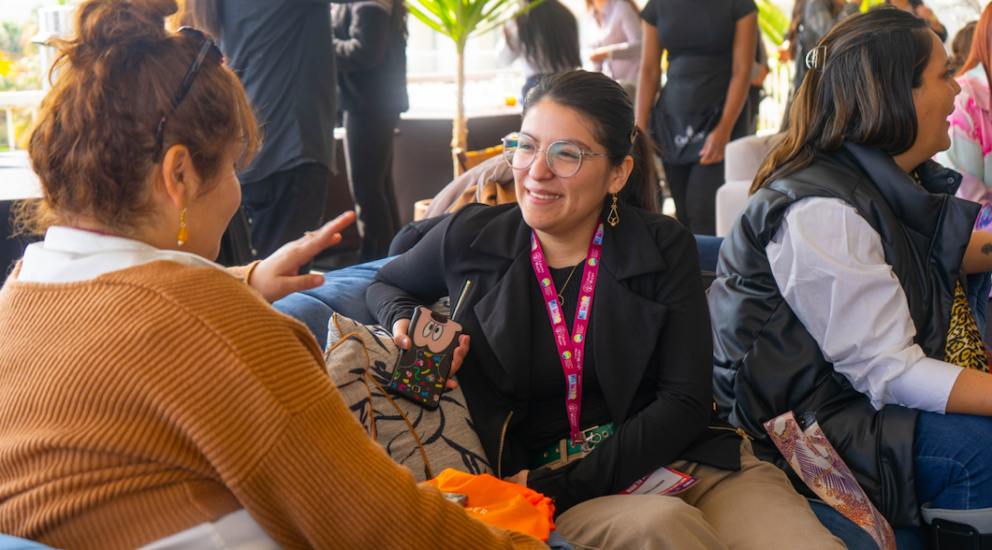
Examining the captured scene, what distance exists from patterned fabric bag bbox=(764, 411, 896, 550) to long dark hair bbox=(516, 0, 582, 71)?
10.1 feet

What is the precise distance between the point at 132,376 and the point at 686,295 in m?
1.03

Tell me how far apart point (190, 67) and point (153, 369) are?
368 mm

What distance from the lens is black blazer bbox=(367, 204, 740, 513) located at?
133 centimetres

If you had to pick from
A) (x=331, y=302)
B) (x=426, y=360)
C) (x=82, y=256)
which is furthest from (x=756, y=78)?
(x=82, y=256)

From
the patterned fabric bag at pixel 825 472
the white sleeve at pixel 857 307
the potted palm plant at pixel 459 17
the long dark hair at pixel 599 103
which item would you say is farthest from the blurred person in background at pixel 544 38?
the patterned fabric bag at pixel 825 472

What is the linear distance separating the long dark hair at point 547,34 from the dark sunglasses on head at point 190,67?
11.5ft

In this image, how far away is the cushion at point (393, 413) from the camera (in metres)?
1.22

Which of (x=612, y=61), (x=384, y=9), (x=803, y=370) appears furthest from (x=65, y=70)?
(x=612, y=61)

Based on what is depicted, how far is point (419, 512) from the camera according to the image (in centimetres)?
80

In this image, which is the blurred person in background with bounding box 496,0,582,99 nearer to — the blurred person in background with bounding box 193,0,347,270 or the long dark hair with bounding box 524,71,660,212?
the blurred person in background with bounding box 193,0,347,270

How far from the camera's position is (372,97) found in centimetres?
360

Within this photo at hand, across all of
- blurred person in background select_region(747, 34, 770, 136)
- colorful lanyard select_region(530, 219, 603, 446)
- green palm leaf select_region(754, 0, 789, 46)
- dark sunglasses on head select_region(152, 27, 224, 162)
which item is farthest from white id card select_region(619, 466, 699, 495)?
green palm leaf select_region(754, 0, 789, 46)

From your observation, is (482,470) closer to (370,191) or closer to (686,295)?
(686,295)

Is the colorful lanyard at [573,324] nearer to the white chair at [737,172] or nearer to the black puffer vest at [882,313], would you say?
the black puffer vest at [882,313]
